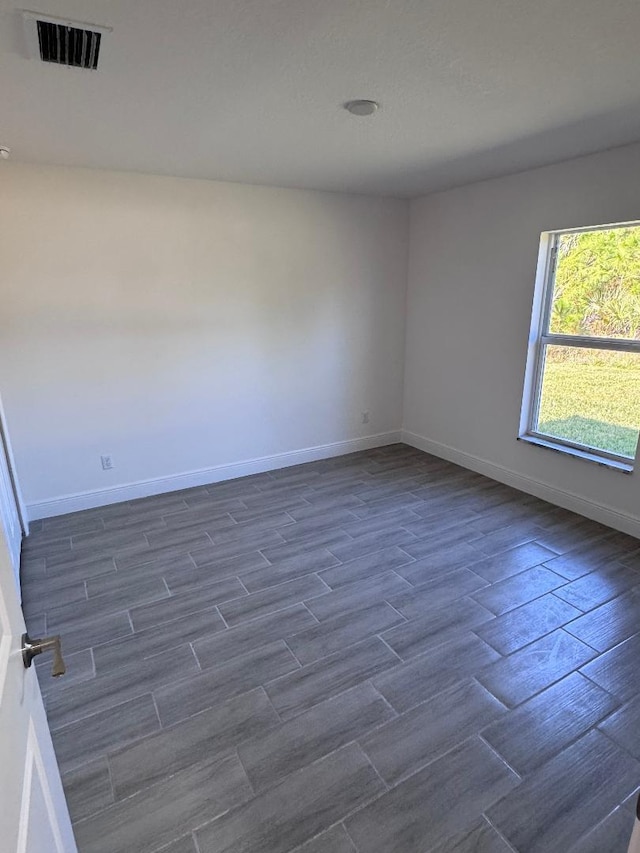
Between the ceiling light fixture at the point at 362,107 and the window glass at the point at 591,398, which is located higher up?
the ceiling light fixture at the point at 362,107

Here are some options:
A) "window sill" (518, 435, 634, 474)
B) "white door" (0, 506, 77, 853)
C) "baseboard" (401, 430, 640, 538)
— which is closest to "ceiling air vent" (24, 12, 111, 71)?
"white door" (0, 506, 77, 853)

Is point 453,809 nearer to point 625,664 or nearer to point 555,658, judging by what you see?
point 555,658

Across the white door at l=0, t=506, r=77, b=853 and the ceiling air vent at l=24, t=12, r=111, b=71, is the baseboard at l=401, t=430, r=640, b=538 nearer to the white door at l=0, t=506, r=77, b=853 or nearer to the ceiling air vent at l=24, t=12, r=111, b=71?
the white door at l=0, t=506, r=77, b=853

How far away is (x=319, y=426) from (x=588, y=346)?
7.71 feet

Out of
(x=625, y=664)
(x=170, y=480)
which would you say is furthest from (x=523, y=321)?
(x=170, y=480)

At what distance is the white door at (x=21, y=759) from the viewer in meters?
0.68

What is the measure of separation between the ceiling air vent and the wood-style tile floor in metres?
2.41

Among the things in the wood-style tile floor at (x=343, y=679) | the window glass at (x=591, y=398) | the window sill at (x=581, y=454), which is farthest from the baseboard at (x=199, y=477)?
the window glass at (x=591, y=398)

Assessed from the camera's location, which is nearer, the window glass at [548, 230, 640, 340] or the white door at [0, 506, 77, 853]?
the white door at [0, 506, 77, 853]

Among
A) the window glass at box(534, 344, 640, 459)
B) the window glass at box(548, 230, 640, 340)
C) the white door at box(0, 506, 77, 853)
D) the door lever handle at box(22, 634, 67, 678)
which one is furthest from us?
the window glass at box(534, 344, 640, 459)

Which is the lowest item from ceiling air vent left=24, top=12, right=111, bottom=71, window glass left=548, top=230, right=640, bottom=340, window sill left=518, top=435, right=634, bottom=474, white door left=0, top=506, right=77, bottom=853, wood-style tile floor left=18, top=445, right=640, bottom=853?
wood-style tile floor left=18, top=445, right=640, bottom=853

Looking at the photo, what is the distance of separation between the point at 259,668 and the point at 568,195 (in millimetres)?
3468

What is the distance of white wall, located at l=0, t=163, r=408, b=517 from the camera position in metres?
3.22

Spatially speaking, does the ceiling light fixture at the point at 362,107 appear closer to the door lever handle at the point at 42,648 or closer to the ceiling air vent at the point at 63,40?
the ceiling air vent at the point at 63,40
